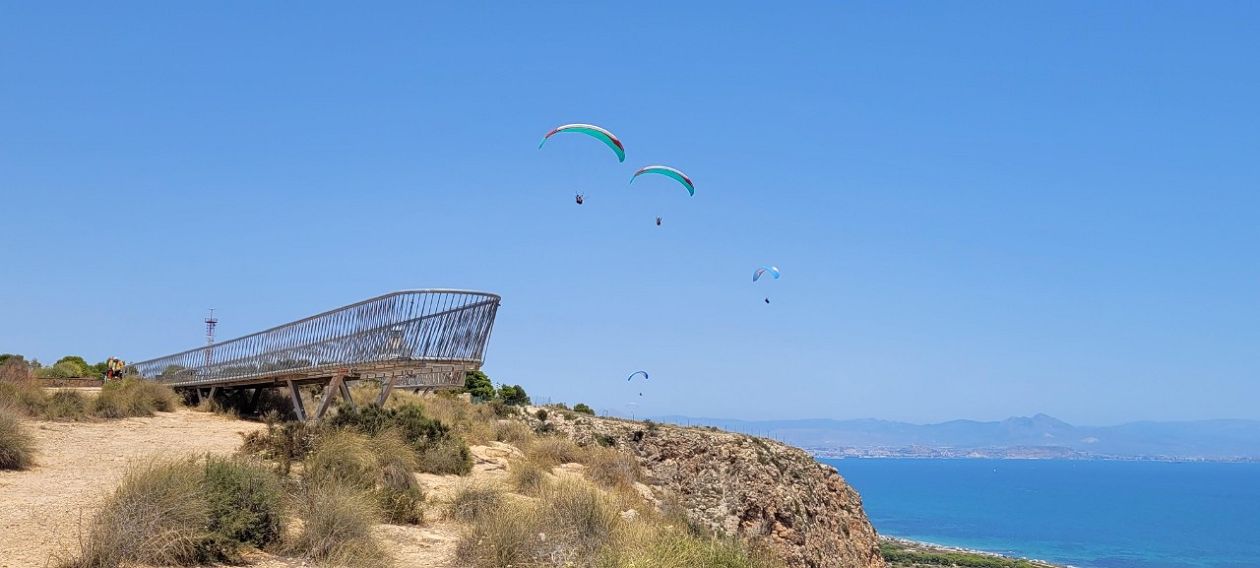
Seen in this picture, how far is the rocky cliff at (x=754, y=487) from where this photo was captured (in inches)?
795

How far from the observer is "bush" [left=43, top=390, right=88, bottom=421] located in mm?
17562

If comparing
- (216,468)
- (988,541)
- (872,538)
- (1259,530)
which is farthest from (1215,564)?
(216,468)

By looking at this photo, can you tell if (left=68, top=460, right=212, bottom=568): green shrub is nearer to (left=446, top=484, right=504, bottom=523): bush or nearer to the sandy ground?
the sandy ground

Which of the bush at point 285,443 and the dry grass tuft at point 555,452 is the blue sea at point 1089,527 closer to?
the dry grass tuft at point 555,452

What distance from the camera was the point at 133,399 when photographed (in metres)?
20.0

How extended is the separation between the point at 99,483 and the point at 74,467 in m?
1.72

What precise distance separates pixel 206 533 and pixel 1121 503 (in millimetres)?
210744

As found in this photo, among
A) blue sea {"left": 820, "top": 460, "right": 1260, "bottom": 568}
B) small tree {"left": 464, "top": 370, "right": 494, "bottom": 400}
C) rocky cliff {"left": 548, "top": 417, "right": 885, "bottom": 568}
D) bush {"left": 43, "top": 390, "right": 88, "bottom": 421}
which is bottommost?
blue sea {"left": 820, "top": 460, "right": 1260, "bottom": 568}

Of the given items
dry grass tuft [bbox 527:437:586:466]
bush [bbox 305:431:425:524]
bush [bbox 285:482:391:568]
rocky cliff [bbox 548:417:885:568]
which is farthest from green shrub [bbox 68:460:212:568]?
rocky cliff [bbox 548:417:885:568]

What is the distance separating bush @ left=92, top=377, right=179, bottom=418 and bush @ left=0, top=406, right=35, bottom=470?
721cm

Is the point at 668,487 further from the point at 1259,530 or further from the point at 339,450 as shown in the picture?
the point at 1259,530

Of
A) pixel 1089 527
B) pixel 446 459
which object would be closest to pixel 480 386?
pixel 446 459

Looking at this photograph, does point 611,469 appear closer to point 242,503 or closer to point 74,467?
point 74,467

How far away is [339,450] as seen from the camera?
39.7ft
